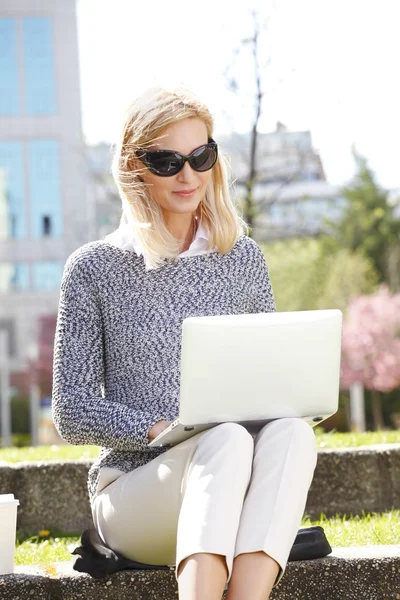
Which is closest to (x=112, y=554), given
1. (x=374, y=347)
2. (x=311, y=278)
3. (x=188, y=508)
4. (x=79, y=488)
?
(x=188, y=508)

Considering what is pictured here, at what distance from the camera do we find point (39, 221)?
113 ft

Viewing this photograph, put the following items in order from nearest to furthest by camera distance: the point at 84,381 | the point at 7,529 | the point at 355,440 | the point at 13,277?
the point at 7,529
the point at 84,381
the point at 355,440
the point at 13,277

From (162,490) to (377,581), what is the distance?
26.8 inches

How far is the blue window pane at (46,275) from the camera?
113 ft

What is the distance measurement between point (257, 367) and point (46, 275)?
33007 mm

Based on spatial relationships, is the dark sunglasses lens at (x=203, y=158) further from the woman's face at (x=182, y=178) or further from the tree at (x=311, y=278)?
the tree at (x=311, y=278)

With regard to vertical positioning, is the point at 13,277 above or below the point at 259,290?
below

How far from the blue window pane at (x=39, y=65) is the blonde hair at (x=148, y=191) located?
109 feet

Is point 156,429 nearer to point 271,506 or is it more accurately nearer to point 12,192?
point 271,506

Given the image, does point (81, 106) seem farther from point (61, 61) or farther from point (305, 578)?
point (305, 578)

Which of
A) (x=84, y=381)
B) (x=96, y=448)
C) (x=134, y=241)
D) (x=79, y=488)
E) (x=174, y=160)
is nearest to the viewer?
(x=84, y=381)

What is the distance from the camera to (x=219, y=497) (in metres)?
2.31

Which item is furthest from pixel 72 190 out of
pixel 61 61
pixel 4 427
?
pixel 4 427

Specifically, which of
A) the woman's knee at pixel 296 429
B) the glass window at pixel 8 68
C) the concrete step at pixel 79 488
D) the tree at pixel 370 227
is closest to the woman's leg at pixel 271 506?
the woman's knee at pixel 296 429
